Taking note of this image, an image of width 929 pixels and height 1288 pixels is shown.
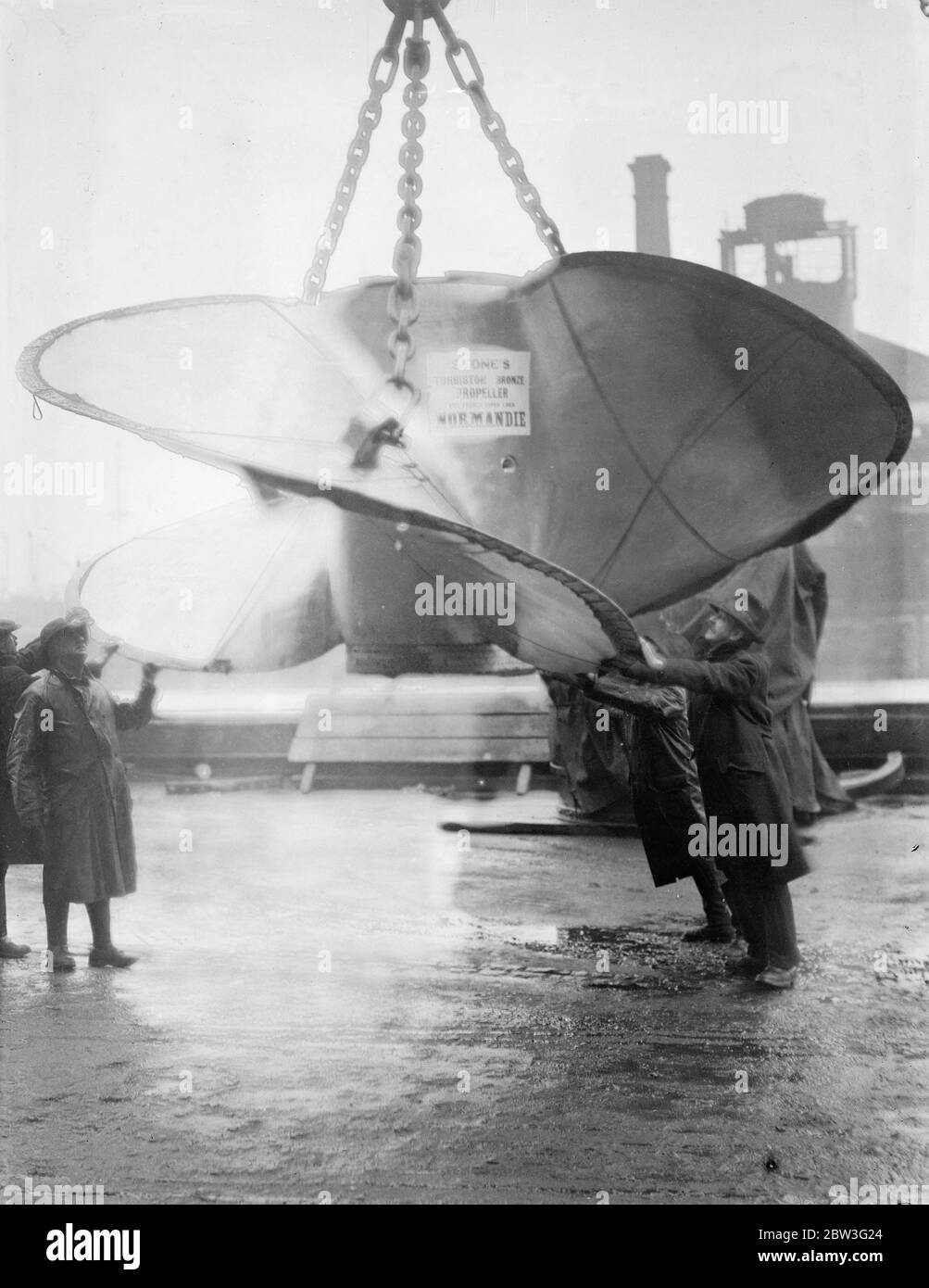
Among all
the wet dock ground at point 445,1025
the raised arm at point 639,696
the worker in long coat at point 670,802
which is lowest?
the wet dock ground at point 445,1025

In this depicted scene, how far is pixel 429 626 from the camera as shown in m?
2.47

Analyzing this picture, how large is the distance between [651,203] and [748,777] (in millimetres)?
1291

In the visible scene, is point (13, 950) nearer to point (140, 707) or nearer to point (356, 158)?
point (140, 707)

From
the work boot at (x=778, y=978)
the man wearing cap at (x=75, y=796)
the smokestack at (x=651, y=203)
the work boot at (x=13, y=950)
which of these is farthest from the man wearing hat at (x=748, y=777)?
the work boot at (x=13, y=950)

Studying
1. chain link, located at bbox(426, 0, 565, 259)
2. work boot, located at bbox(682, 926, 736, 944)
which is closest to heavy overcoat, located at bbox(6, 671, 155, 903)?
work boot, located at bbox(682, 926, 736, 944)

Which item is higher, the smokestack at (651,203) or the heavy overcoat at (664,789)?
the smokestack at (651,203)

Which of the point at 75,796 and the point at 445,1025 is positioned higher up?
the point at 75,796

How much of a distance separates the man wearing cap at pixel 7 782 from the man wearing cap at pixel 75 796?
3 centimetres

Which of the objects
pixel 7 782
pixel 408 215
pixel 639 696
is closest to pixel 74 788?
pixel 7 782

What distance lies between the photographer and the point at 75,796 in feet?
8.43

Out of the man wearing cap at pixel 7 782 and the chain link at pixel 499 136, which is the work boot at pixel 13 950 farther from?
the chain link at pixel 499 136

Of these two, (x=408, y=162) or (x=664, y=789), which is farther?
(x=664, y=789)

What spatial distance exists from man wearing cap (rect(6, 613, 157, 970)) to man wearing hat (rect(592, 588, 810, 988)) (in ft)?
4.09

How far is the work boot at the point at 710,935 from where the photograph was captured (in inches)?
99.0
